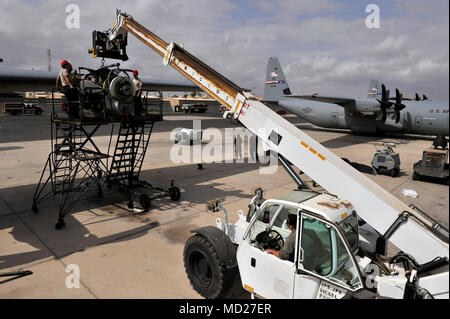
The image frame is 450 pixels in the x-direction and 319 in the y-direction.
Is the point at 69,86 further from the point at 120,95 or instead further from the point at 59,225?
the point at 59,225

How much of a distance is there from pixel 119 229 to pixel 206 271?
4066 mm

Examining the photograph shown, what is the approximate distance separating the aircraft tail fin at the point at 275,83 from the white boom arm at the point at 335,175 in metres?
32.5

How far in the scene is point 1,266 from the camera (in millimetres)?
6652

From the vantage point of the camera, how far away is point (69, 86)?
9195 mm

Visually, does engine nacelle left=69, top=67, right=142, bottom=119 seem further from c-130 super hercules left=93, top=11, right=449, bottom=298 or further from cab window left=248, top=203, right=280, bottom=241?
cab window left=248, top=203, right=280, bottom=241

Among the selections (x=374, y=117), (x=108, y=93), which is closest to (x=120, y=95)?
(x=108, y=93)

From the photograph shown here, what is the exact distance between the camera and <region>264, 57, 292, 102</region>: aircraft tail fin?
126 feet

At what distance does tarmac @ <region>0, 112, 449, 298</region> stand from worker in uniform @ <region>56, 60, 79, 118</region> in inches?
141

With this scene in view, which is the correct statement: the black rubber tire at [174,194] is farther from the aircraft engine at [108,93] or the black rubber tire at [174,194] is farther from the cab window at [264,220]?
the cab window at [264,220]

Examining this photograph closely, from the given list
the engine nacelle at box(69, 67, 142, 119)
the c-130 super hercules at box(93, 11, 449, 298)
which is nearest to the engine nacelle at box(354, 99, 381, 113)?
the engine nacelle at box(69, 67, 142, 119)

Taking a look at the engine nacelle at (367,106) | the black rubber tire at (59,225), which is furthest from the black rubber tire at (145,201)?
the engine nacelle at (367,106)

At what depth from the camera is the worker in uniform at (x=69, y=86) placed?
9031mm

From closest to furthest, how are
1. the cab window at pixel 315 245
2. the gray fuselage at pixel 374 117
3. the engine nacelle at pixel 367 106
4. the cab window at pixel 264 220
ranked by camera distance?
1. the cab window at pixel 315 245
2. the cab window at pixel 264 220
3. the gray fuselage at pixel 374 117
4. the engine nacelle at pixel 367 106

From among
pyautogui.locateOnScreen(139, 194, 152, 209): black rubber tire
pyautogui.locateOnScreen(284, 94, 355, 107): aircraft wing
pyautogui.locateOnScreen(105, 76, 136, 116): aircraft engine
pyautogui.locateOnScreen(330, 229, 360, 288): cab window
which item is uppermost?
pyautogui.locateOnScreen(284, 94, 355, 107): aircraft wing
